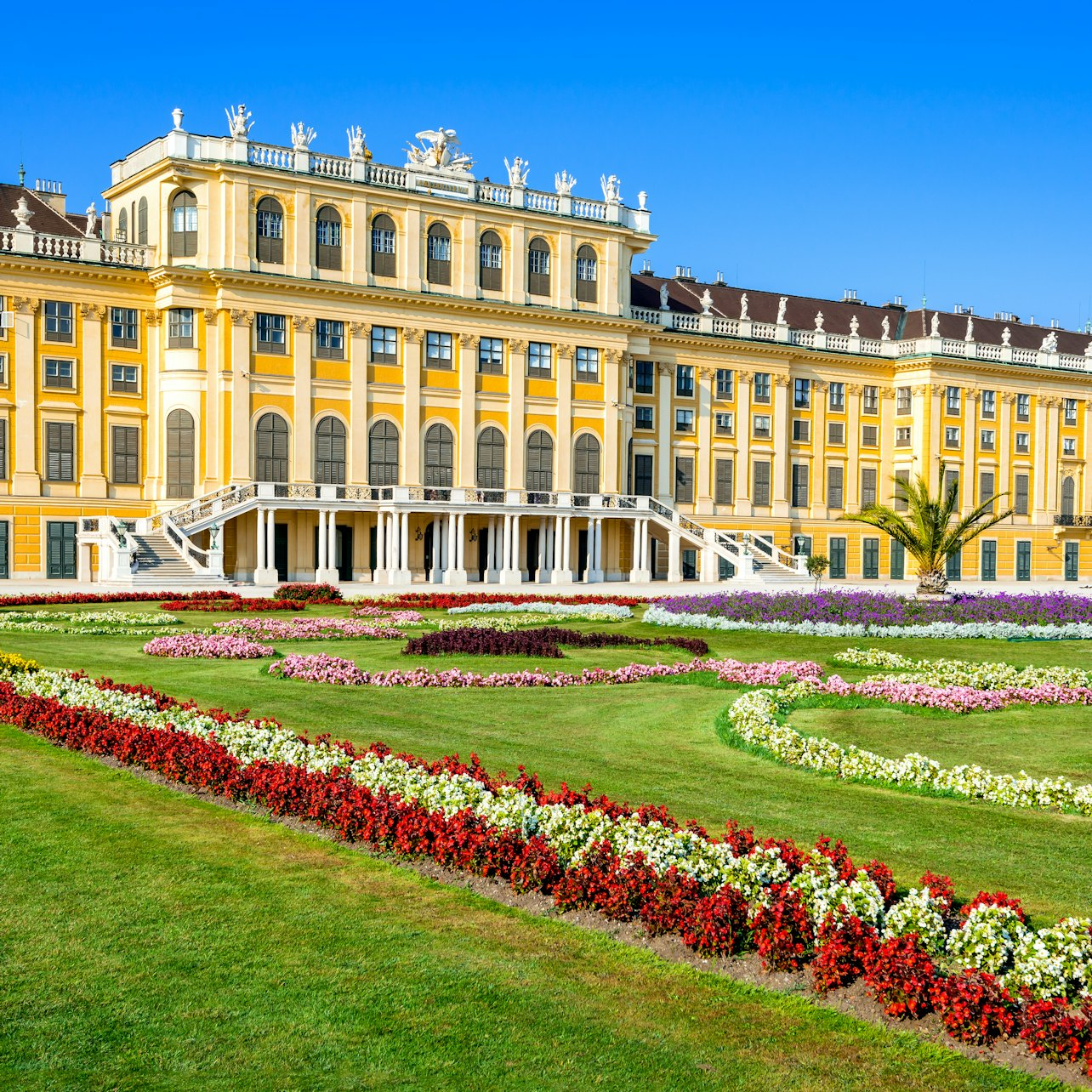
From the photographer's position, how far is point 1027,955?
23.8 feet

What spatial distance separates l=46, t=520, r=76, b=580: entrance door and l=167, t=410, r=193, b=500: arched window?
449 centimetres

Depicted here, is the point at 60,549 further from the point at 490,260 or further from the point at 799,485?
the point at 799,485

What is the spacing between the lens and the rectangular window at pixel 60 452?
179 ft

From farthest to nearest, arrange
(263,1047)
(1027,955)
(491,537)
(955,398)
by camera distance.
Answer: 1. (955,398)
2. (491,537)
3. (1027,955)
4. (263,1047)

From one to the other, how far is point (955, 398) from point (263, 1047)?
77841 mm

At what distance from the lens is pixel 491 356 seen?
6334 centimetres

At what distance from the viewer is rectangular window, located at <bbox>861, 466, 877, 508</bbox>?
78.1 m

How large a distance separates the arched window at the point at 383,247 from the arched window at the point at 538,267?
24.0 ft

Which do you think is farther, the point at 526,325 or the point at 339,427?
the point at 526,325

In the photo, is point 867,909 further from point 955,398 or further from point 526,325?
point 955,398

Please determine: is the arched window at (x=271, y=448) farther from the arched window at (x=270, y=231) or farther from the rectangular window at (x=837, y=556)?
the rectangular window at (x=837, y=556)

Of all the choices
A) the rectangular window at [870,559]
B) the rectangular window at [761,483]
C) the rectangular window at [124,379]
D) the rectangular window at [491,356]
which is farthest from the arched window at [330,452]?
the rectangular window at [870,559]

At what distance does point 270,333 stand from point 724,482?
27.1 m

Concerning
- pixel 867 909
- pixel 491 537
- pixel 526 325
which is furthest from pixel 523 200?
pixel 867 909
